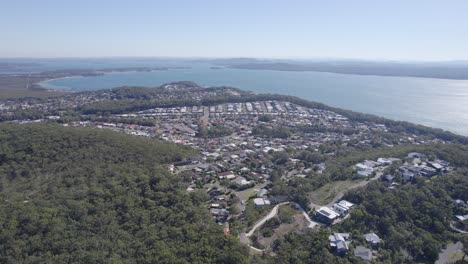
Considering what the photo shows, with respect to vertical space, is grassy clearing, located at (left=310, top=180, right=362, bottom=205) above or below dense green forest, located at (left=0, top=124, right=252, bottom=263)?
below

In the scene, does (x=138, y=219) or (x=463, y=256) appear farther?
(x=138, y=219)

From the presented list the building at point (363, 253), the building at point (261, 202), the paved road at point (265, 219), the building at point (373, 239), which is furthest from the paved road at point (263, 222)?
the building at point (363, 253)

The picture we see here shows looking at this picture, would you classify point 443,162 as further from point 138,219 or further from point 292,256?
point 138,219

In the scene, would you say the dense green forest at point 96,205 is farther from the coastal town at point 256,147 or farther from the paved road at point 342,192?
the paved road at point 342,192

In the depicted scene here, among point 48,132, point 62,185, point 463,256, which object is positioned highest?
point 48,132

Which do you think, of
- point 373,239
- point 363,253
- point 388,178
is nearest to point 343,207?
point 373,239

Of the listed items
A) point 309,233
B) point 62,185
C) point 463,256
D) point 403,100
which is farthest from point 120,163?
point 403,100

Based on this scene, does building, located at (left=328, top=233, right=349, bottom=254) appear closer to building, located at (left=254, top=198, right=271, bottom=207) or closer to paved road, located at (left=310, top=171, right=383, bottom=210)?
paved road, located at (left=310, top=171, right=383, bottom=210)

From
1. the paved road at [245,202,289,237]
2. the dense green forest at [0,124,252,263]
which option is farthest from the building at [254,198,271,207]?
the dense green forest at [0,124,252,263]
